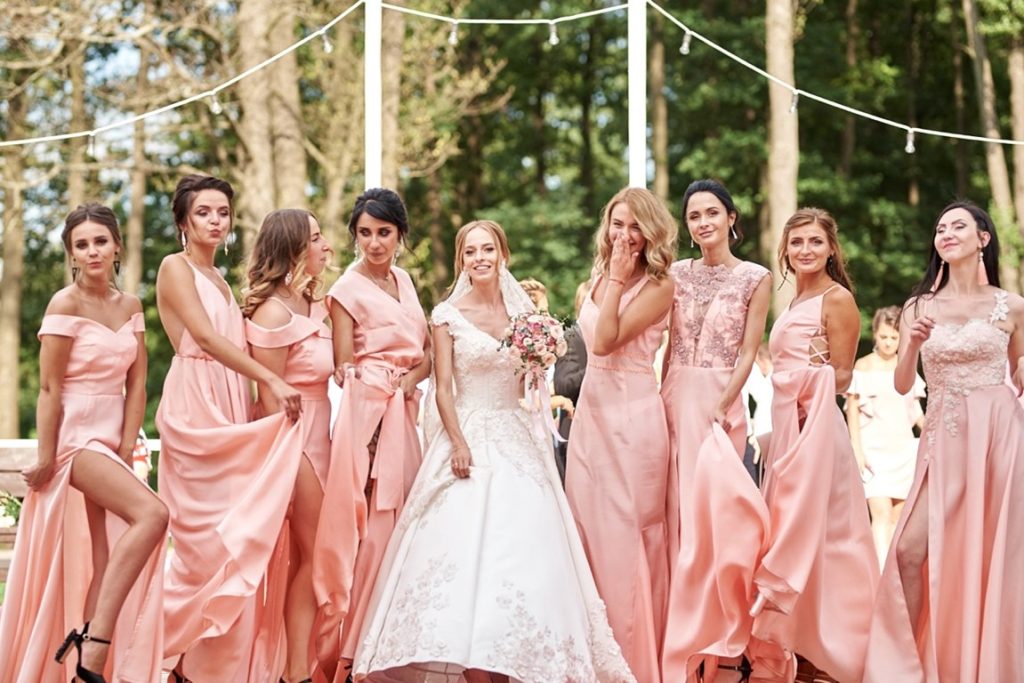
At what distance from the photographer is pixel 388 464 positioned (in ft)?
19.3

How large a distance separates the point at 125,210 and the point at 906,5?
16.8m

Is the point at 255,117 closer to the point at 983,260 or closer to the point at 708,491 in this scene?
the point at 708,491

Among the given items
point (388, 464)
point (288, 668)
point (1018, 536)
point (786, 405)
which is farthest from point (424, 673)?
point (1018, 536)

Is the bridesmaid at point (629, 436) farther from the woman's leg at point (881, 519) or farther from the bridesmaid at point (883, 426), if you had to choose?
the woman's leg at point (881, 519)

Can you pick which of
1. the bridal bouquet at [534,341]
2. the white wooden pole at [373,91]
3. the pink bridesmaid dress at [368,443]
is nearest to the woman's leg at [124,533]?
the pink bridesmaid dress at [368,443]

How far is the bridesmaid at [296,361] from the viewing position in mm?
5617

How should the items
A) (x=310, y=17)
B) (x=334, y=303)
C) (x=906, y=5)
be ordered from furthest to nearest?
(x=906, y=5) < (x=310, y=17) < (x=334, y=303)

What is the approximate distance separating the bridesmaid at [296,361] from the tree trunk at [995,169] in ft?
45.5

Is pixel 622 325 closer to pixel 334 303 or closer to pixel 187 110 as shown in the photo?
pixel 334 303

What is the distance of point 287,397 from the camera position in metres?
5.45

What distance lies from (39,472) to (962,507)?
12.9ft

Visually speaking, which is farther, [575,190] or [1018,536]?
[575,190]

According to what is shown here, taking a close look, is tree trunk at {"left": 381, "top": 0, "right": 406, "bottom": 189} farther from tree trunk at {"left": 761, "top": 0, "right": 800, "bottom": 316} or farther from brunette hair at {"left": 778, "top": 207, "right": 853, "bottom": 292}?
brunette hair at {"left": 778, "top": 207, "right": 853, "bottom": 292}

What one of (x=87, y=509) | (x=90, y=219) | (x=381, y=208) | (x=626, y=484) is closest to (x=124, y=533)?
(x=87, y=509)
